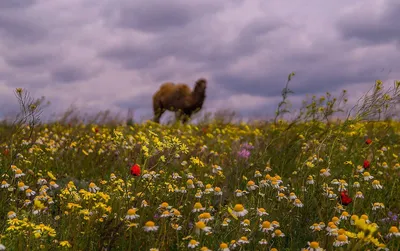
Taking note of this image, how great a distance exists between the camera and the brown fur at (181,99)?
17.5 m

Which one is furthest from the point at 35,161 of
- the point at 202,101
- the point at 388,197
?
the point at 202,101

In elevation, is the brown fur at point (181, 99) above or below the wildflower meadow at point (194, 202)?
above

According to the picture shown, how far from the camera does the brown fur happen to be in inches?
690

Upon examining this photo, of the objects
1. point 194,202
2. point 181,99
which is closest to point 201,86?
point 181,99

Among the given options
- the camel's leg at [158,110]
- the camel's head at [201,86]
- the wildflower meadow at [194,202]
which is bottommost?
the wildflower meadow at [194,202]

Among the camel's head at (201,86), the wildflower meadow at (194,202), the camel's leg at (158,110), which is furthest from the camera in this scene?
the camel's leg at (158,110)

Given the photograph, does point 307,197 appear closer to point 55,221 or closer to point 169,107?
point 55,221

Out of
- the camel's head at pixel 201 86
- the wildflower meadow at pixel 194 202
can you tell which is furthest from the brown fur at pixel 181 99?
the wildflower meadow at pixel 194 202

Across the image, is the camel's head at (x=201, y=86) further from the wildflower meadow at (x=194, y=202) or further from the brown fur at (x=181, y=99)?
the wildflower meadow at (x=194, y=202)

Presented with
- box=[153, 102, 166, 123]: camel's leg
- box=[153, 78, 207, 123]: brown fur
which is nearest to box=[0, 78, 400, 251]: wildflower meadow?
box=[153, 78, 207, 123]: brown fur

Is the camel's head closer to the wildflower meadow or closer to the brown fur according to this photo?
the brown fur

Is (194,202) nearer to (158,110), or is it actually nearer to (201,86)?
(201,86)

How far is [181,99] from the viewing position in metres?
17.9

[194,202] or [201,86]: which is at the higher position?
[201,86]
